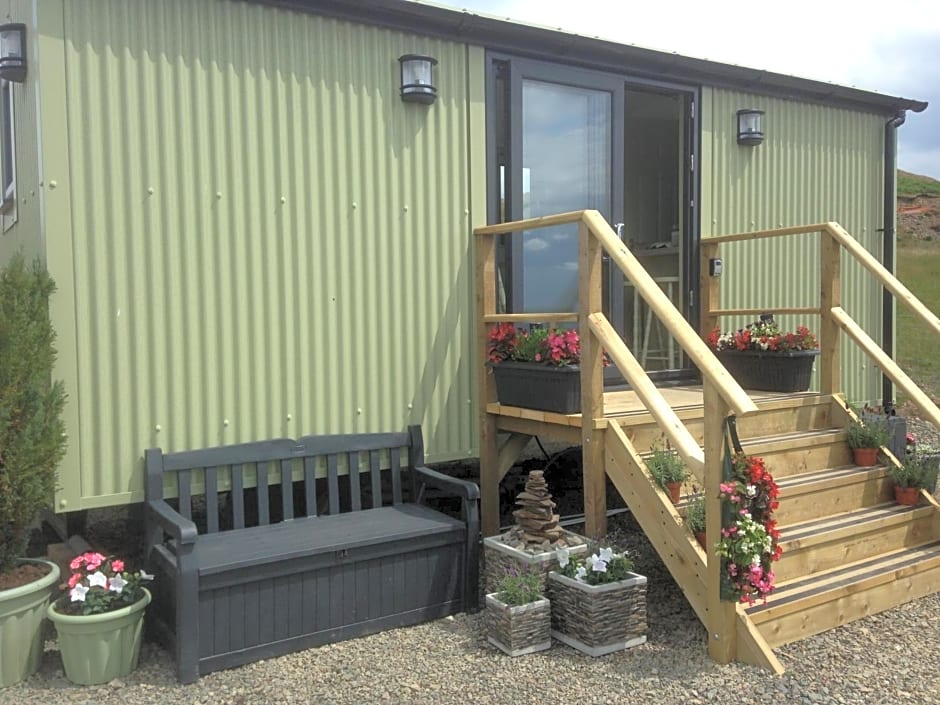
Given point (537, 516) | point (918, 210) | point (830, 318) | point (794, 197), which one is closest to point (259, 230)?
point (537, 516)

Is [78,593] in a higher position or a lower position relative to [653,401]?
lower

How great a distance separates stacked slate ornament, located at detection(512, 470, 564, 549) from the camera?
148 inches

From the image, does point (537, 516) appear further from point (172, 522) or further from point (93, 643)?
point (93, 643)

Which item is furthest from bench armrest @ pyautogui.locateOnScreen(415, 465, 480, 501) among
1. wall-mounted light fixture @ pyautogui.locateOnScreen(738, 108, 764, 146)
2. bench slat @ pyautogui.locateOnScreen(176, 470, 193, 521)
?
wall-mounted light fixture @ pyautogui.locateOnScreen(738, 108, 764, 146)

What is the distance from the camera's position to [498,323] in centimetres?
460

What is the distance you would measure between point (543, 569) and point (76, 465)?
1950 mm

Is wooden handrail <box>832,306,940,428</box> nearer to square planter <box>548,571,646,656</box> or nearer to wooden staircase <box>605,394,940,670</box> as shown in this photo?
wooden staircase <box>605,394,940,670</box>

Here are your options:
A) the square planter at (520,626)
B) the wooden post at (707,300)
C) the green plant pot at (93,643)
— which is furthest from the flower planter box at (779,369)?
the green plant pot at (93,643)

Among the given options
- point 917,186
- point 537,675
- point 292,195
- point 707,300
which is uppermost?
point 917,186

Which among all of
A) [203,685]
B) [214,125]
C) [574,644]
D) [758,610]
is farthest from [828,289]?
[203,685]

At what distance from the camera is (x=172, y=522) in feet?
10.9

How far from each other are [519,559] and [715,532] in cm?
82

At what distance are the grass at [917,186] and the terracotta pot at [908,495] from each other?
29.1 m

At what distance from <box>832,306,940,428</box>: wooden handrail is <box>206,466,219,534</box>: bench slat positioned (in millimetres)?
→ 3270
